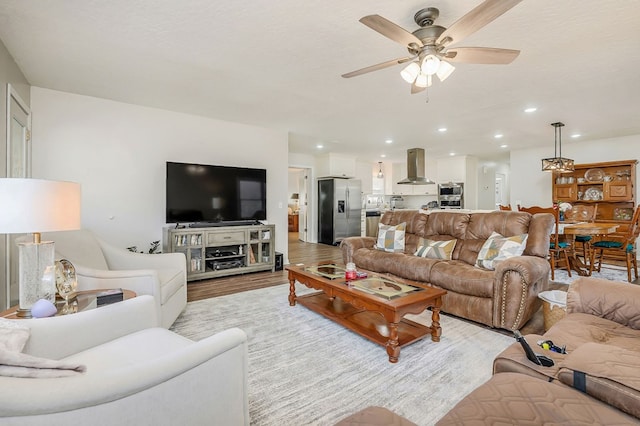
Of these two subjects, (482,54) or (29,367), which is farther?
(482,54)

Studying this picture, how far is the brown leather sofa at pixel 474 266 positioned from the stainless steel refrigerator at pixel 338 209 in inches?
143

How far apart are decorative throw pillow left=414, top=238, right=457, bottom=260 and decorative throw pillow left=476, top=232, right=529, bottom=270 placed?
0.39 metres

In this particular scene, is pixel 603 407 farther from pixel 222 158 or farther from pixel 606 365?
pixel 222 158

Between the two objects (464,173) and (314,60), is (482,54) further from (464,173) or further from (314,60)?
(464,173)

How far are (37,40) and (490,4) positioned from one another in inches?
135

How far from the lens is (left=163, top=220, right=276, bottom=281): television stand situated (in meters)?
4.26

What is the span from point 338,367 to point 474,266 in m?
1.90

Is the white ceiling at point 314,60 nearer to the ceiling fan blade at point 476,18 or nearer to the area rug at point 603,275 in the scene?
the ceiling fan blade at point 476,18

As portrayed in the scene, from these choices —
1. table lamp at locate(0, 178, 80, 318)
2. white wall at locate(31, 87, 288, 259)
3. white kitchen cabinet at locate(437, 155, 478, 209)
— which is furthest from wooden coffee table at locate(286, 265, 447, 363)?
white kitchen cabinet at locate(437, 155, 478, 209)

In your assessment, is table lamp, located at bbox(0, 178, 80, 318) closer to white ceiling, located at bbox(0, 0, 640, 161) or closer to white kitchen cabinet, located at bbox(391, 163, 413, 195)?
white ceiling, located at bbox(0, 0, 640, 161)

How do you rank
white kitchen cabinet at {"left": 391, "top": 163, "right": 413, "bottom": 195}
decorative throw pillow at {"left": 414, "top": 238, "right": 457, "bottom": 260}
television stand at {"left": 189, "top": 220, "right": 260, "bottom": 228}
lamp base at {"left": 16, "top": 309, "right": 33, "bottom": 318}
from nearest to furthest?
lamp base at {"left": 16, "top": 309, "right": 33, "bottom": 318}, decorative throw pillow at {"left": 414, "top": 238, "right": 457, "bottom": 260}, television stand at {"left": 189, "top": 220, "right": 260, "bottom": 228}, white kitchen cabinet at {"left": 391, "top": 163, "right": 413, "bottom": 195}

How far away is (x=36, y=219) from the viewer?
1.43 metres

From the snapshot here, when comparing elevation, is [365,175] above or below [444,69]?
above

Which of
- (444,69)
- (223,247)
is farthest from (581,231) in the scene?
(223,247)
